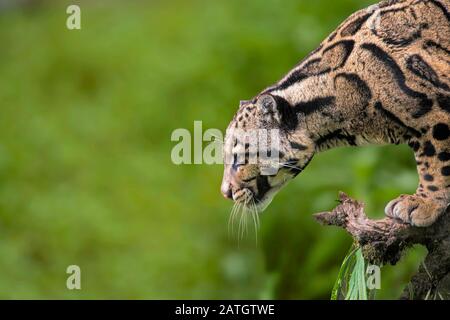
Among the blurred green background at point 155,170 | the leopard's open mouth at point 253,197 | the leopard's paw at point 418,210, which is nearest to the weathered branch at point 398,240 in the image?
the leopard's paw at point 418,210

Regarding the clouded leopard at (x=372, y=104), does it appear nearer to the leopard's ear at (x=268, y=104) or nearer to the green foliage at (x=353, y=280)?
the leopard's ear at (x=268, y=104)

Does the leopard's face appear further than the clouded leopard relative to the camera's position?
Yes

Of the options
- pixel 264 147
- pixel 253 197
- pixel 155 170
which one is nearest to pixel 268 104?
pixel 264 147

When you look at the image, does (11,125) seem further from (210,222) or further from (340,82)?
(340,82)

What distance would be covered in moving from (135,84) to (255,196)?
8361mm

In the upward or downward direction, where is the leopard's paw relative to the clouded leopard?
downward

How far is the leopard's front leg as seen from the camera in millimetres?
5582

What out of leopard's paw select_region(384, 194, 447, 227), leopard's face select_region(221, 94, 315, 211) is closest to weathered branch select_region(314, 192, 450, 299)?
leopard's paw select_region(384, 194, 447, 227)

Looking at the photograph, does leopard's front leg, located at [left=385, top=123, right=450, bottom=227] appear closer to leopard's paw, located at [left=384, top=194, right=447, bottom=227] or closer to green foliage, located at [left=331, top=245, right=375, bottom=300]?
leopard's paw, located at [left=384, top=194, right=447, bottom=227]

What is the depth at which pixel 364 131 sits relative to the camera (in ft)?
19.1

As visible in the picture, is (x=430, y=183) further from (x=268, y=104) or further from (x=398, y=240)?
(x=268, y=104)

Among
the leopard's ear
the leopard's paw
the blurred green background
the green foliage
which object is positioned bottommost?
the green foliage

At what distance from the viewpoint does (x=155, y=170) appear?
12523 mm
